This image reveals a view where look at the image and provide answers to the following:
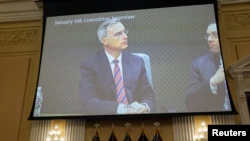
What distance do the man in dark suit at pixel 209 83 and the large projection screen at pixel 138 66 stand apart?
0.02m

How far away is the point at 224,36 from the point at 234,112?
1.76m

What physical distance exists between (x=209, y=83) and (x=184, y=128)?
923 millimetres

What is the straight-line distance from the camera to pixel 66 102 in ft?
17.3

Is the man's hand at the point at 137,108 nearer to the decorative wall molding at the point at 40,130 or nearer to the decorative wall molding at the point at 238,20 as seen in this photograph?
the decorative wall molding at the point at 40,130

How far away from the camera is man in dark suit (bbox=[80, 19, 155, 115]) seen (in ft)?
16.7

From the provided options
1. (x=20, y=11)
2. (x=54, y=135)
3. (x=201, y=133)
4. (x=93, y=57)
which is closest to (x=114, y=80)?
(x=93, y=57)

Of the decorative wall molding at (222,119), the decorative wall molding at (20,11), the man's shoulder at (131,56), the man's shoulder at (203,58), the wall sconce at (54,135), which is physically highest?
the decorative wall molding at (20,11)

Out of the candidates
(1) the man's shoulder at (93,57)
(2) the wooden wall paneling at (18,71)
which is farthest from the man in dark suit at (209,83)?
(2) the wooden wall paneling at (18,71)

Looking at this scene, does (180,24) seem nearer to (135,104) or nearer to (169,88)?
(169,88)

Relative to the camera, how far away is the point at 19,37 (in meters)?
6.50

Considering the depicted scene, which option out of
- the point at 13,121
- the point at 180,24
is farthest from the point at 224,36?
the point at 13,121

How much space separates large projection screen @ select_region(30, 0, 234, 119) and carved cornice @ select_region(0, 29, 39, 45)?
535mm

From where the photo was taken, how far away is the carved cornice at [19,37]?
6.43 metres

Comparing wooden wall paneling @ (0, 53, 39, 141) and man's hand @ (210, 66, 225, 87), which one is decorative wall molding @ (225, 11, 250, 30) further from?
wooden wall paneling @ (0, 53, 39, 141)
